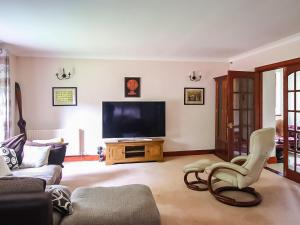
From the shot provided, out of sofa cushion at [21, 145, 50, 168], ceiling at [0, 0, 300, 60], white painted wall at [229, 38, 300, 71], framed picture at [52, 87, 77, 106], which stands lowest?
sofa cushion at [21, 145, 50, 168]

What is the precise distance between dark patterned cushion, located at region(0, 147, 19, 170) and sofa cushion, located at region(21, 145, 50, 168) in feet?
0.42

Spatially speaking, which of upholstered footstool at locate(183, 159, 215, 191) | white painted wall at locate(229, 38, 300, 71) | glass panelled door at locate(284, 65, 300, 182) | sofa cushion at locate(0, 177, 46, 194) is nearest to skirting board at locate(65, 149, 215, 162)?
upholstered footstool at locate(183, 159, 215, 191)

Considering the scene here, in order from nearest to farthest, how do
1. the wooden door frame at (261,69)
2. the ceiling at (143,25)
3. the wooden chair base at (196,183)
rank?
the ceiling at (143,25), the wooden chair base at (196,183), the wooden door frame at (261,69)

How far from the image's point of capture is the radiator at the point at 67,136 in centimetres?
489

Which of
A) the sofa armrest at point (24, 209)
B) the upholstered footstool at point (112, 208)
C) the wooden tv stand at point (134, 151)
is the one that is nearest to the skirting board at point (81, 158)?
the wooden tv stand at point (134, 151)

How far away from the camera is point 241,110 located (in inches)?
193

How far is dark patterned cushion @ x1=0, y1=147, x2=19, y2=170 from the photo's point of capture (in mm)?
3180

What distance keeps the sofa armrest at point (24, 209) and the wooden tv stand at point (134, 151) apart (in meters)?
3.52

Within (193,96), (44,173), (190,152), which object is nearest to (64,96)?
(44,173)

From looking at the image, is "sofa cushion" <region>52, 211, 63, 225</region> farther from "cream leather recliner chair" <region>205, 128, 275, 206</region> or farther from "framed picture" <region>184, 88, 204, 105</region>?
"framed picture" <region>184, 88, 204, 105</region>

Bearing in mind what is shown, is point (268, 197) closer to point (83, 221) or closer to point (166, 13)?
point (83, 221)

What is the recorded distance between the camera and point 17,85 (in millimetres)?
4855

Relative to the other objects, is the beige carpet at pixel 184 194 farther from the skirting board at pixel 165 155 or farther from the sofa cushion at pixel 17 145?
the sofa cushion at pixel 17 145

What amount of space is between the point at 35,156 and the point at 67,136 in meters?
1.67
